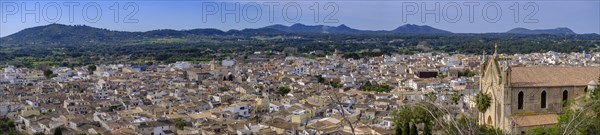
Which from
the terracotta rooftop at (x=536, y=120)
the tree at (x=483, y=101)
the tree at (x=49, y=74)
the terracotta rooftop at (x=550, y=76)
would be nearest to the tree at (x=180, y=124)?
the tree at (x=483, y=101)

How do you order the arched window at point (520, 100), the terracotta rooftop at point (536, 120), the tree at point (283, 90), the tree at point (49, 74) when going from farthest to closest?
the tree at point (49, 74), the tree at point (283, 90), the arched window at point (520, 100), the terracotta rooftop at point (536, 120)

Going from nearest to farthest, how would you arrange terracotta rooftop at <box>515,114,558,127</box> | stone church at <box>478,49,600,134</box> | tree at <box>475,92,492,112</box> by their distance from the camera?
terracotta rooftop at <box>515,114,558,127</box>
stone church at <box>478,49,600,134</box>
tree at <box>475,92,492,112</box>

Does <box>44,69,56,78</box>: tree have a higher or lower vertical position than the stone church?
lower

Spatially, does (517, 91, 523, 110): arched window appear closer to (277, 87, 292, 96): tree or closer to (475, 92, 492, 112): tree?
(475, 92, 492, 112): tree

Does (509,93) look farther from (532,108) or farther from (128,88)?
(128,88)

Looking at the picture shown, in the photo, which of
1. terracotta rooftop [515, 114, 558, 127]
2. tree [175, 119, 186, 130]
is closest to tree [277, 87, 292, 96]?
tree [175, 119, 186, 130]

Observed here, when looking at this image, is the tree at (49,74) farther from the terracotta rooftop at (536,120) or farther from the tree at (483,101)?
the terracotta rooftop at (536,120)

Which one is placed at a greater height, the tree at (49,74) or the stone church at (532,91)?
the stone church at (532,91)

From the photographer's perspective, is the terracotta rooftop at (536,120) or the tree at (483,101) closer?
the terracotta rooftop at (536,120)

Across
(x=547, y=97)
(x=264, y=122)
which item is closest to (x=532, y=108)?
(x=547, y=97)
